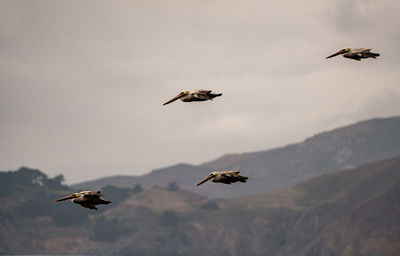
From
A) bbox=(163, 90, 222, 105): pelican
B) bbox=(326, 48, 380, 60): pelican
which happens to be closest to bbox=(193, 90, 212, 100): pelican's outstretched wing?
bbox=(163, 90, 222, 105): pelican

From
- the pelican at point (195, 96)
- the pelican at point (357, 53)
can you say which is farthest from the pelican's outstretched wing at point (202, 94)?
the pelican at point (357, 53)

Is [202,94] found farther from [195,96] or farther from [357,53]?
[357,53]

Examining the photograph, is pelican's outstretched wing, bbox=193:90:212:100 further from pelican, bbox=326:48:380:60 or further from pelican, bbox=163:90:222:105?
pelican, bbox=326:48:380:60

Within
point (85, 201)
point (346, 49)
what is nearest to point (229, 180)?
point (85, 201)

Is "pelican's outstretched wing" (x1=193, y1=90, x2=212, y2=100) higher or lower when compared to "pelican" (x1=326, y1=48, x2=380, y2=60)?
lower

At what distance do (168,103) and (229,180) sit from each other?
8.91m

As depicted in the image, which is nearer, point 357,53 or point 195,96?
point 195,96

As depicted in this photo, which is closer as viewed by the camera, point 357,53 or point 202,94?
point 202,94

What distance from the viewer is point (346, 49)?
65.4 m

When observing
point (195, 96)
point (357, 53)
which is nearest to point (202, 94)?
point (195, 96)

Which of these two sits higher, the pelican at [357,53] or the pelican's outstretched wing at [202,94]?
the pelican at [357,53]

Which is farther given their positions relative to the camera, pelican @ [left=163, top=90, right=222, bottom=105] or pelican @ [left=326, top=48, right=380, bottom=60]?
pelican @ [left=326, top=48, right=380, bottom=60]

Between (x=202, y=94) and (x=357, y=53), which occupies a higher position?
(x=357, y=53)

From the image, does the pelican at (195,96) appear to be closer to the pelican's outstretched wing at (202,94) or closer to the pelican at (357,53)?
the pelican's outstretched wing at (202,94)
